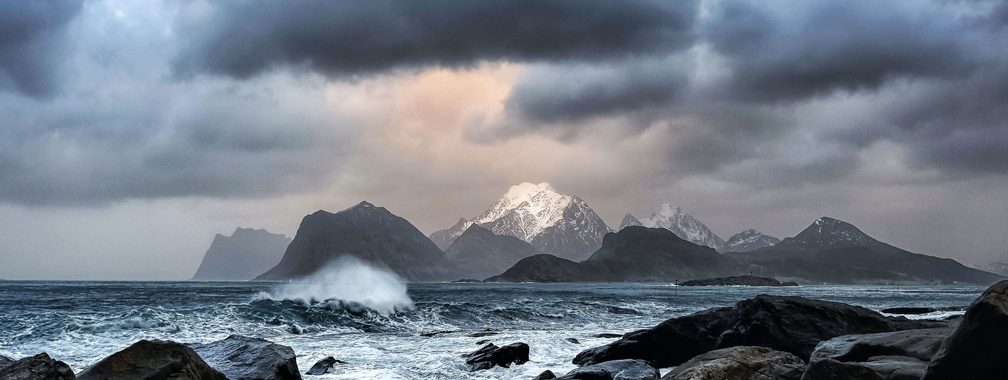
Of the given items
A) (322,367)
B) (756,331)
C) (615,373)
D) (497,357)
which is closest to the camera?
(615,373)

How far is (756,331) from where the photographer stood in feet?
80.1

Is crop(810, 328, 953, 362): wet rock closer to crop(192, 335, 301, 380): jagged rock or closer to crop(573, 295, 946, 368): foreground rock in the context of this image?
crop(573, 295, 946, 368): foreground rock

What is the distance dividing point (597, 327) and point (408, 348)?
1502 cm

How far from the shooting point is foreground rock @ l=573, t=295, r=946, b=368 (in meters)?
24.1

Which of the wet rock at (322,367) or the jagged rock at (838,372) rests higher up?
the jagged rock at (838,372)

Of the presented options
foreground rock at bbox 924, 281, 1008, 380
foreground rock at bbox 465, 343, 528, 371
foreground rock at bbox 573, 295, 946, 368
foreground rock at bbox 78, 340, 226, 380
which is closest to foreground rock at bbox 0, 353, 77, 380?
foreground rock at bbox 78, 340, 226, 380

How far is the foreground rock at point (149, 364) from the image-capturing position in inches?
470

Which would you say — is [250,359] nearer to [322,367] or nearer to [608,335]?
[322,367]

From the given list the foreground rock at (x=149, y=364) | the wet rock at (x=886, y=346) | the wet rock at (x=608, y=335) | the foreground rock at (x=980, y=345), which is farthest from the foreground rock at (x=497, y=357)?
the foreground rock at (x=980, y=345)

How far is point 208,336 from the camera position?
33500mm

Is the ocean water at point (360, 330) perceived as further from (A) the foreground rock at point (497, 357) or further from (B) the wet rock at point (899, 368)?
(B) the wet rock at point (899, 368)

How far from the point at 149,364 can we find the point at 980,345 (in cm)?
1352

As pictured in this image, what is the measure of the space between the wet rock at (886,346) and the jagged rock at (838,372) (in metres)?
3.74

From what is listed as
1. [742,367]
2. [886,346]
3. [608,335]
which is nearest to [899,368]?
[742,367]
